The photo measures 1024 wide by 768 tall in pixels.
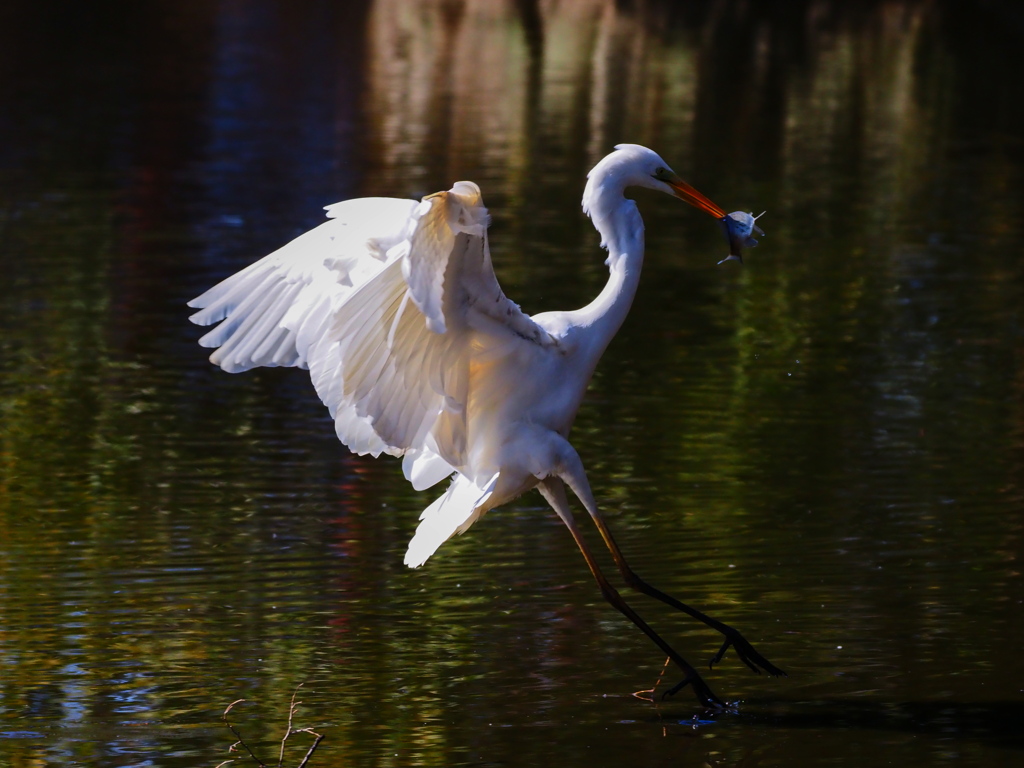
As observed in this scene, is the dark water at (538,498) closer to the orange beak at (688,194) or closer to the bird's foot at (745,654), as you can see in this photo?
the bird's foot at (745,654)

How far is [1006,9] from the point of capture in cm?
4394

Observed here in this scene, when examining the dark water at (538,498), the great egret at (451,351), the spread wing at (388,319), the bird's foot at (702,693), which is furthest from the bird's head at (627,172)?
the bird's foot at (702,693)

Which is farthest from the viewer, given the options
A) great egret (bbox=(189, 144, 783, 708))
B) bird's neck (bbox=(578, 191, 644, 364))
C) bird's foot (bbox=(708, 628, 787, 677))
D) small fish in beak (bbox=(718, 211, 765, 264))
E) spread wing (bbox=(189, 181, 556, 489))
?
small fish in beak (bbox=(718, 211, 765, 264))

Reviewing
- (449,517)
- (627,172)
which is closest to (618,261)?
(627,172)

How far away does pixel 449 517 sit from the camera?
6.55 metres

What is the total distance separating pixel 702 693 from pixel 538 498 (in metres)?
2.75

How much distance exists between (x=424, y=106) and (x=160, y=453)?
1666 cm

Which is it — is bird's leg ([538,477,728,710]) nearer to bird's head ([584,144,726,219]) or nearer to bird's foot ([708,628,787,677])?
bird's foot ([708,628,787,677])

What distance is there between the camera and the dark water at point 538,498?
6.14 meters

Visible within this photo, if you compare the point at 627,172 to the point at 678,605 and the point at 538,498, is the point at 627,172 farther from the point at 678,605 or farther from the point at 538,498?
the point at 538,498

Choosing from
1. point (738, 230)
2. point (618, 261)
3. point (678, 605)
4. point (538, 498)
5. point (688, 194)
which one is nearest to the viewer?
point (678, 605)

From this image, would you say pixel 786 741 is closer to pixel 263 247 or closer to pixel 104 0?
pixel 263 247

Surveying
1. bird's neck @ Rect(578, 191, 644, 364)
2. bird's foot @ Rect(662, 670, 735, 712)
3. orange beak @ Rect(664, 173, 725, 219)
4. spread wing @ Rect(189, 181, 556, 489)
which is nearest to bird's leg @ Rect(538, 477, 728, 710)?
bird's foot @ Rect(662, 670, 735, 712)

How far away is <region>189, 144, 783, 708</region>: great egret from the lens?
239 inches
